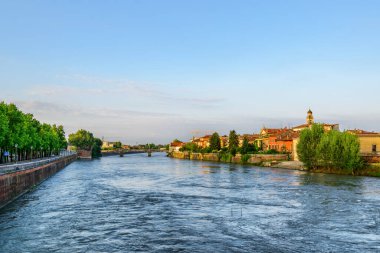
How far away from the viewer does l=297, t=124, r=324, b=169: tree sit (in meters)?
82.3

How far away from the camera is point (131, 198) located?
43.3 metres

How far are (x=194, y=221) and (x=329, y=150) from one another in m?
53.3

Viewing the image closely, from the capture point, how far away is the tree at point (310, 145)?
270ft

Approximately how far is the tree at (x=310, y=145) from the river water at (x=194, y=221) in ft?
111

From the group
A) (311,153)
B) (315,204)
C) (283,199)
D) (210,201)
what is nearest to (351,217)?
(315,204)

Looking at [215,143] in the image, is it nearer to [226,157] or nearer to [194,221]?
[226,157]

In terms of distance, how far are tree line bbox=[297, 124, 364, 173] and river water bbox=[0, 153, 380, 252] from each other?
24.4 metres

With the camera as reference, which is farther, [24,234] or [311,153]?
[311,153]

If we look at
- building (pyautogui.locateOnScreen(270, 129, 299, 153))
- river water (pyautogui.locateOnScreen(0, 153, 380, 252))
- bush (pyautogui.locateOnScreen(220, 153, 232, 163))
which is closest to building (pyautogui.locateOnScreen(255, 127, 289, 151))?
building (pyautogui.locateOnScreen(270, 129, 299, 153))

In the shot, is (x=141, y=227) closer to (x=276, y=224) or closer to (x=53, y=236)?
(x=53, y=236)

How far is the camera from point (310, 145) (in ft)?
271

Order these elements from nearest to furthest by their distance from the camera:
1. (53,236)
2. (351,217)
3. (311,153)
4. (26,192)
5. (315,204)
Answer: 1. (53,236)
2. (351,217)
3. (315,204)
4. (26,192)
5. (311,153)

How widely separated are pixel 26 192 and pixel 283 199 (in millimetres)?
30145

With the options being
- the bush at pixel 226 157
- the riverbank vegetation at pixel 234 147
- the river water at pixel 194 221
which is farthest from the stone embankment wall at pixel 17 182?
the bush at pixel 226 157
